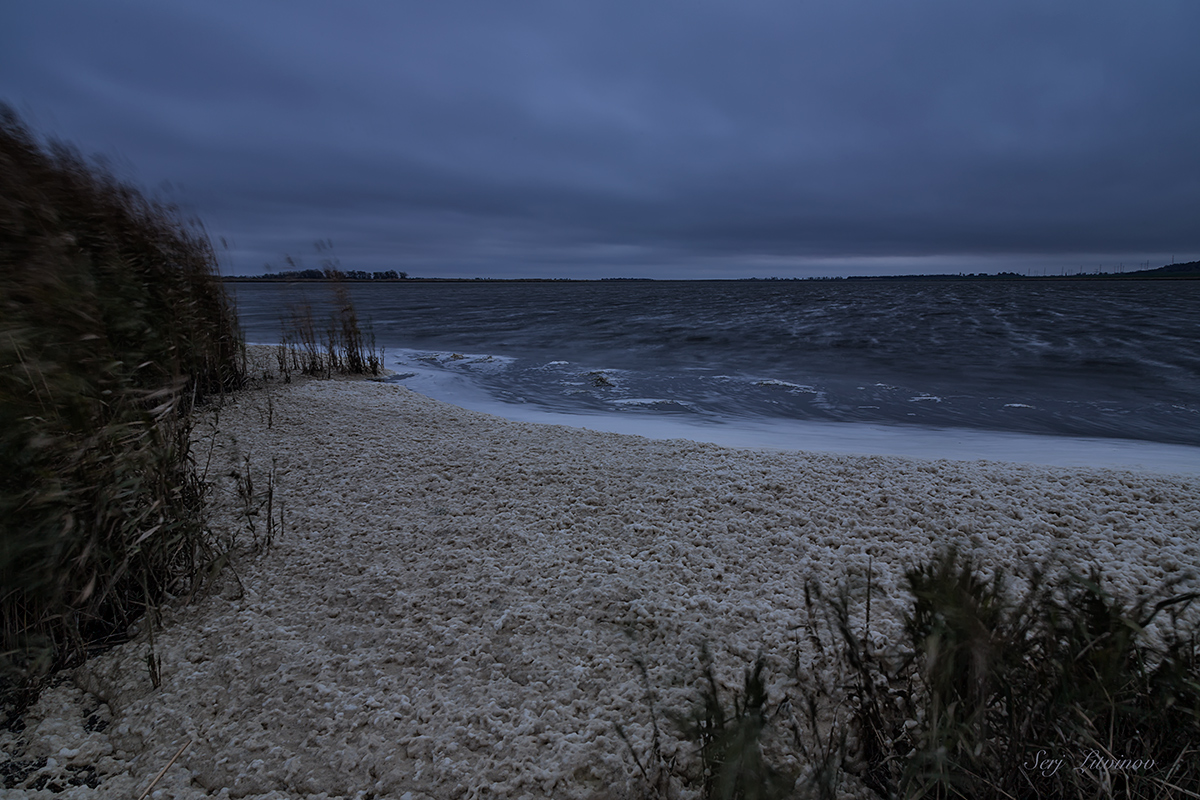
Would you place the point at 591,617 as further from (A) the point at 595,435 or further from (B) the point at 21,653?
(A) the point at 595,435

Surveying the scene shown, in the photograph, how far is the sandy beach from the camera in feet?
5.05

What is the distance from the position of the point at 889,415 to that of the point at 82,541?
7.47 meters

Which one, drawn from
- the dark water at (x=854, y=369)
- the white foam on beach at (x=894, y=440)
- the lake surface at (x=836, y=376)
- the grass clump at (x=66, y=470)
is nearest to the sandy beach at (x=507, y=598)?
the grass clump at (x=66, y=470)

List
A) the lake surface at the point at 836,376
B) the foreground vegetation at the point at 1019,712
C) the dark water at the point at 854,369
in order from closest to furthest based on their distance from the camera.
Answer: the foreground vegetation at the point at 1019,712, the lake surface at the point at 836,376, the dark water at the point at 854,369

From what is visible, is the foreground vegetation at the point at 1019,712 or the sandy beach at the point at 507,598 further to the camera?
the sandy beach at the point at 507,598

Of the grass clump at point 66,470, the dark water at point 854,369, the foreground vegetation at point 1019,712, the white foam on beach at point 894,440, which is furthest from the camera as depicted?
the dark water at point 854,369

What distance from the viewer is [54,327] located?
1839 millimetres

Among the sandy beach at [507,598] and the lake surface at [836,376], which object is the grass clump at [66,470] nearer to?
the sandy beach at [507,598]

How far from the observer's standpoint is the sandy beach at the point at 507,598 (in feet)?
5.05

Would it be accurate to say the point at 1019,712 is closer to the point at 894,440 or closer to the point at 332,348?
the point at 894,440

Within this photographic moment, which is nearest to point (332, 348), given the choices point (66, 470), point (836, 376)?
point (66, 470)

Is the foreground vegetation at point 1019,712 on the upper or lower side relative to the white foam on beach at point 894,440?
upper

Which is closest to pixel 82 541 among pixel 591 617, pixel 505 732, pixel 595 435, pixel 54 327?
pixel 54 327

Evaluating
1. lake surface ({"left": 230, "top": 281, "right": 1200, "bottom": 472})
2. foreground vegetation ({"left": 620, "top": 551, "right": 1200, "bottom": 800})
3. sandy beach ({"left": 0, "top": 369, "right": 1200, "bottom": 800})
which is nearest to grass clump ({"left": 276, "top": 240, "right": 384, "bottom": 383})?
lake surface ({"left": 230, "top": 281, "right": 1200, "bottom": 472})
